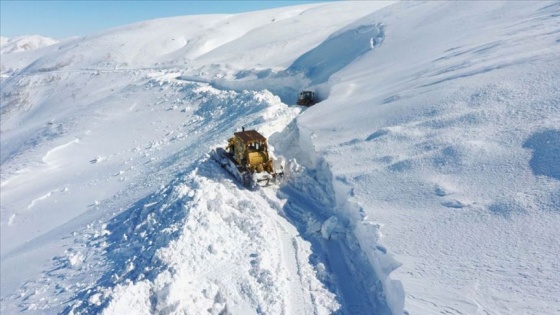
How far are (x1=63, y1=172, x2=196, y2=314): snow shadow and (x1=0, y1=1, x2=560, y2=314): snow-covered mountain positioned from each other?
5 cm

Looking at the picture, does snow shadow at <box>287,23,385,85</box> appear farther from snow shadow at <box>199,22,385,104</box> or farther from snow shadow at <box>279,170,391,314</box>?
snow shadow at <box>279,170,391,314</box>

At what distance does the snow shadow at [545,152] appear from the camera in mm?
8703

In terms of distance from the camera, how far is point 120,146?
22.0 metres

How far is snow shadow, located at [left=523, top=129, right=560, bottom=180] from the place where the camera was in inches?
343

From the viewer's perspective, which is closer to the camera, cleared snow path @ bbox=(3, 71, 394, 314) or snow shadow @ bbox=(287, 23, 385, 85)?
cleared snow path @ bbox=(3, 71, 394, 314)

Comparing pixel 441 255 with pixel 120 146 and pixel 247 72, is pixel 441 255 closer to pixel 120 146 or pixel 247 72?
pixel 120 146

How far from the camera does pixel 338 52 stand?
25.0 m

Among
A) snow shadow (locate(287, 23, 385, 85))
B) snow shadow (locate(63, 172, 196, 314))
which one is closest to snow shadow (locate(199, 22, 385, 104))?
snow shadow (locate(287, 23, 385, 85))

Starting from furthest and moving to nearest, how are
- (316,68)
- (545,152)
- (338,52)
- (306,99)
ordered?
(338,52) → (316,68) → (306,99) → (545,152)

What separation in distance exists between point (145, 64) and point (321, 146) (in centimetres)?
3250

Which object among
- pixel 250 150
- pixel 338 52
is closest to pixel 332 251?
pixel 250 150

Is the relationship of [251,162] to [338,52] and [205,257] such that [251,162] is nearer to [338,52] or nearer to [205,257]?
[205,257]

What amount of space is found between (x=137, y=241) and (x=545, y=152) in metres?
9.59

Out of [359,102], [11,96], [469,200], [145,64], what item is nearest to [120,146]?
[359,102]
